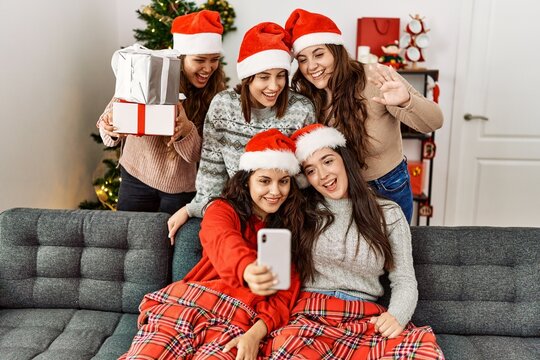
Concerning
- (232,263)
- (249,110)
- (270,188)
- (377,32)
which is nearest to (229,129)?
(249,110)

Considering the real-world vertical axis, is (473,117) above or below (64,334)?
above

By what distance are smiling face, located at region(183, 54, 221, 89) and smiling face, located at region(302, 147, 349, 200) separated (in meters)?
0.62

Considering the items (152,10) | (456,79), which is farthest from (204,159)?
(456,79)

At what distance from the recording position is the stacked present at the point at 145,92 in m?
1.55

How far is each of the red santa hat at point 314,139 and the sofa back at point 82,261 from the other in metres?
0.64

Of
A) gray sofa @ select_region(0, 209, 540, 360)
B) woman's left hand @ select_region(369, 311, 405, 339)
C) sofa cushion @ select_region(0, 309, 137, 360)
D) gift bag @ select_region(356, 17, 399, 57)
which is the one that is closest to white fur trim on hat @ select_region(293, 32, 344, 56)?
gray sofa @ select_region(0, 209, 540, 360)

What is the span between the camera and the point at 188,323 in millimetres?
1573

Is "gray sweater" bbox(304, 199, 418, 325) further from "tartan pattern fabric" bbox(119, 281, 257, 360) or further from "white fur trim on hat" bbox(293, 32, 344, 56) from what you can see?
"white fur trim on hat" bbox(293, 32, 344, 56)

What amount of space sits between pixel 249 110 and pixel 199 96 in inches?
13.6

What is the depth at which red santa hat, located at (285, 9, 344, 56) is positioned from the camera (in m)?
1.83

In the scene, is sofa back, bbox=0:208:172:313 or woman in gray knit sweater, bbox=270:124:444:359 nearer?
woman in gray knit sweater, bbox=270:124:444:359

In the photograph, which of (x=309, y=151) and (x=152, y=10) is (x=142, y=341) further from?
(x=152, y=10)

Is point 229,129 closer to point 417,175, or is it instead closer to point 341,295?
point 341,295

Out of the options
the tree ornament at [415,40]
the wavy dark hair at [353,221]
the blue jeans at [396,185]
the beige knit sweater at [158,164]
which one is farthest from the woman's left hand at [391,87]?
the tree ornament at [415,40]
